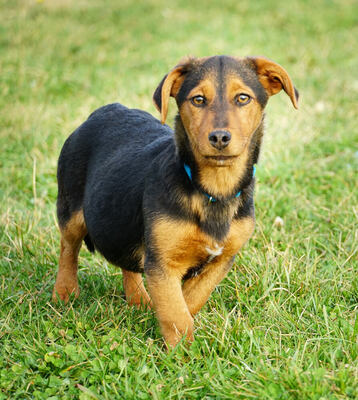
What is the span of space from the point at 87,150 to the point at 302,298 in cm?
201

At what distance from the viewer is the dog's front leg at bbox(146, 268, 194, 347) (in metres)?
3.46

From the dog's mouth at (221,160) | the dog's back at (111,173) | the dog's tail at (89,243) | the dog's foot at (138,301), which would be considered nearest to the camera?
the dog's mouth at (221,160)

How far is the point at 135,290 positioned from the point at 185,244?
42.5 inches

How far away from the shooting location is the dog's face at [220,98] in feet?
10.6

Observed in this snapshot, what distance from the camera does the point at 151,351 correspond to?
3.47m

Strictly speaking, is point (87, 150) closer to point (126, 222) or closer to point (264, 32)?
point (126, 222)

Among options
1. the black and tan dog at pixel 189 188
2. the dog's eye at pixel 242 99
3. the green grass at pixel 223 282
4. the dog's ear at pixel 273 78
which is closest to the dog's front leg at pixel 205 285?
the black and tan dog at pixel 189 188

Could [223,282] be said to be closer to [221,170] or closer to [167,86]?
[221,170]

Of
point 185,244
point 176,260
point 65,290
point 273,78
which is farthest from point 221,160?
point 65,290

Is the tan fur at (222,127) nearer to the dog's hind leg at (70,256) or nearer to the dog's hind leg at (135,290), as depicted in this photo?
the dog's hind leg at (135,290)

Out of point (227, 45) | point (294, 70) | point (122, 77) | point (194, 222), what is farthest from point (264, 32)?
point (194, 222)

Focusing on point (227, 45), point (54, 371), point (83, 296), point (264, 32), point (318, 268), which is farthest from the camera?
point (264, 32)

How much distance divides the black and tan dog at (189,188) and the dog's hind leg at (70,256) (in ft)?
1.21

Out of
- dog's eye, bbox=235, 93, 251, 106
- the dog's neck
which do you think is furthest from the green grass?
dog's eye, bbox=235, 93, 251, 106
